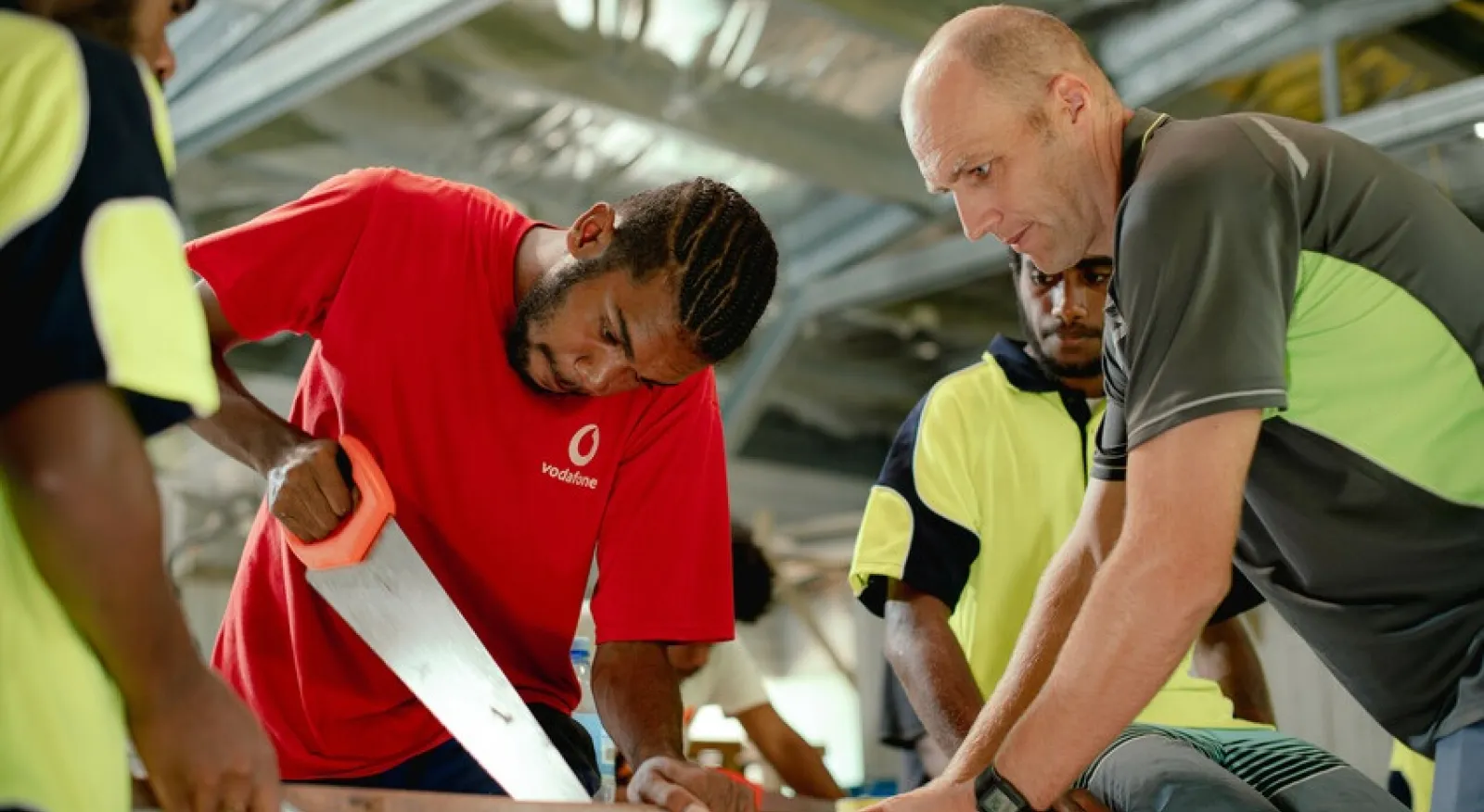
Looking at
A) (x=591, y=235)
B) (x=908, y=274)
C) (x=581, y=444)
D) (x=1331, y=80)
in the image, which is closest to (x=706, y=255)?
(x=591, y=235)

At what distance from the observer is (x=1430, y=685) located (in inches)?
66.8

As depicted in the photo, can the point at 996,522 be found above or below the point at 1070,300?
below

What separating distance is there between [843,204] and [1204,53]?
5.70 ft

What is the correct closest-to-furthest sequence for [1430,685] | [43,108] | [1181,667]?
[43,108], [1430,685], [1181,667]

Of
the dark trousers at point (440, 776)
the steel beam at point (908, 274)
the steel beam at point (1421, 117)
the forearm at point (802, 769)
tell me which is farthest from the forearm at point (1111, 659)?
the steel beam at point (908, 274)

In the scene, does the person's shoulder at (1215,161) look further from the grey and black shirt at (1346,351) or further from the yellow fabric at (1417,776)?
the yellow fabric at (1417,776)

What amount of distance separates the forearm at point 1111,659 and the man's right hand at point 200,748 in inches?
35.3

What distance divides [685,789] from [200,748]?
0.83m

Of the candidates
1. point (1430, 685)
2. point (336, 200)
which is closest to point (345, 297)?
point (336, 200)

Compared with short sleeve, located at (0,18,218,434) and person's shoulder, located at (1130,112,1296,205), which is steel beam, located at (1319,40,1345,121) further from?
short sleeve, located at (0,18,218,434)

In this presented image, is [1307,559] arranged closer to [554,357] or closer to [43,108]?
[554,357]

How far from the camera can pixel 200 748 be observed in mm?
994

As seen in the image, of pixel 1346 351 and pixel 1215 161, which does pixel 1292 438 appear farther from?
pixel 1215 161

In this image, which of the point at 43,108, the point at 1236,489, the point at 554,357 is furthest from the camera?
the point at 554,357
